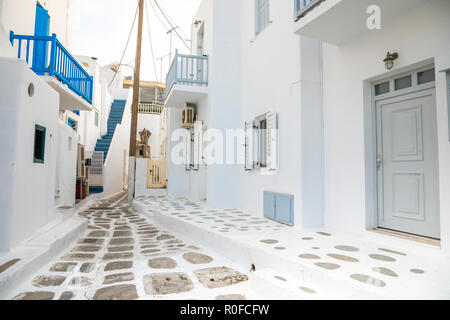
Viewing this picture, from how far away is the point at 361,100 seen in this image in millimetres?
4562

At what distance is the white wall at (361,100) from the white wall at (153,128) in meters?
17.2

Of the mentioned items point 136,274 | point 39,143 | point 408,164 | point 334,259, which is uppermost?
point 39,143

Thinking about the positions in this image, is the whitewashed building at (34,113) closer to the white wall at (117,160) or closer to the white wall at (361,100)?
the white wall at (361,100)

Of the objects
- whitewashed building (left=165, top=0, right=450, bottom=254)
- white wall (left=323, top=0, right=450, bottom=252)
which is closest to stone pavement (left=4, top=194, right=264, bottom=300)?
whitewashed building (left=165, top=0, right=450, bottom=254)

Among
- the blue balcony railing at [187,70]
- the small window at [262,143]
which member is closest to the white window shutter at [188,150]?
the blue balcony railing at [187,70]

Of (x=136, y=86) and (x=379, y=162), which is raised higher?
(x=136, y=86)

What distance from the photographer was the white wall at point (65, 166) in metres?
7.39

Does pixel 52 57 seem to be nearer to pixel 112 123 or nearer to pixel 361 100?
pixel 361 100

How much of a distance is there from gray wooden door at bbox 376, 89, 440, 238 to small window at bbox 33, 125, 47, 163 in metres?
5.56

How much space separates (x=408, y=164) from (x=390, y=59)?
155cm

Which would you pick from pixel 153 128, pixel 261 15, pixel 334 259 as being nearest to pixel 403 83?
pixel 334 259

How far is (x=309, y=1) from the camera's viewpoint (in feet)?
14.6
